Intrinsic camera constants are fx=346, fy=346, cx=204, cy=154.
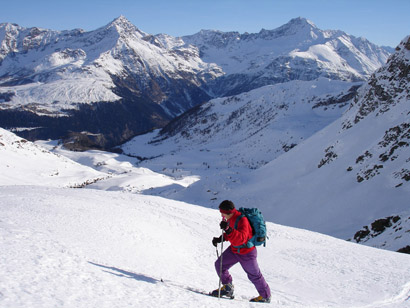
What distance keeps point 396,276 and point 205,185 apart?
38780 millimetres

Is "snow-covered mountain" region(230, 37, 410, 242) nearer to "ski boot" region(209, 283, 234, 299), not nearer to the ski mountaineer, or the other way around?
the ski mountaineer

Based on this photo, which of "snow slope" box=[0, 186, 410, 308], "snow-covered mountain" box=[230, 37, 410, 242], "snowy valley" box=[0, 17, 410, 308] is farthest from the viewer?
"snow-covered mountain" box=[230, 37, 410, 242]

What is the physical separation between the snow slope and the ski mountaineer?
0.33 m

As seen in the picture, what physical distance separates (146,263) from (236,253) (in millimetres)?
2531

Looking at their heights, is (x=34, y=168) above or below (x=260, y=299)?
above

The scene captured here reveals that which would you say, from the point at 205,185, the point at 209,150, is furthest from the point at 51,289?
the point at 209,150

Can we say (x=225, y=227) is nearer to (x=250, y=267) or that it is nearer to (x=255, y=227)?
(x=255, y=227)

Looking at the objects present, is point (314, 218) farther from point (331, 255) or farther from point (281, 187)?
point (331, 255)

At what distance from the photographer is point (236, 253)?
7.54 meters

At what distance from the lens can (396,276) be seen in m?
10.1

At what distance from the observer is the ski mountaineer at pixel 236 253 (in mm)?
7188

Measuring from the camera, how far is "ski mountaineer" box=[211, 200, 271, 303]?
7.19m

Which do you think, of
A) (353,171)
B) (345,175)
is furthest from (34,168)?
(353,171)

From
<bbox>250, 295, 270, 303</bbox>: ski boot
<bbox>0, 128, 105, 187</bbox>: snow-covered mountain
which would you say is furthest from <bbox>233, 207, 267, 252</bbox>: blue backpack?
<bbox>0, 128, 105, 187</bbox>: snow-covered mountain
